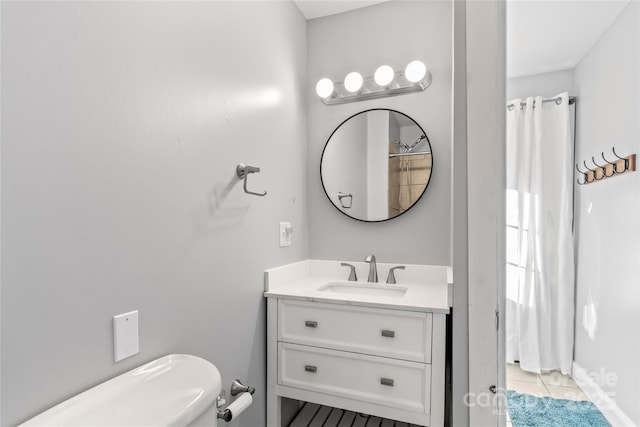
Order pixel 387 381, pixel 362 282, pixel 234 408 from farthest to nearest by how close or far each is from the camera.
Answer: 1. pixel 362 282
2. pixel 387 381
3. pixel 234 408

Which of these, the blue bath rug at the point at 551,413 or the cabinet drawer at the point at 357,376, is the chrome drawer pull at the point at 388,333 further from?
the blue bath rug at the point at 551,413

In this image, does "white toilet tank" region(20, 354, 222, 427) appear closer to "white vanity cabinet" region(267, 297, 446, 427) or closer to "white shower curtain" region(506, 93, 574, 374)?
"white vanity cabinet" region(267, 297, 446, 427)

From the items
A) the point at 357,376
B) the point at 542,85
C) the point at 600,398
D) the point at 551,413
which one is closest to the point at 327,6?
the point at 542,85

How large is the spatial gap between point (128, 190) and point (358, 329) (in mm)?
1017

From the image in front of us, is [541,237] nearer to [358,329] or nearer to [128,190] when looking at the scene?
[358,329]

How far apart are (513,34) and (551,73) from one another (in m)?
0.67

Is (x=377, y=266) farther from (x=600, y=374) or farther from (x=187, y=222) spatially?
(x=600, y=374)

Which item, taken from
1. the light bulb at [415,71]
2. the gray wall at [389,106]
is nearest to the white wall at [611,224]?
the gray wall at [389,106]

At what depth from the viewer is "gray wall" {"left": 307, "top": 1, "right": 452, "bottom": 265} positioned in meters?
1.78

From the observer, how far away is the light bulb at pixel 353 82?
1.88 m

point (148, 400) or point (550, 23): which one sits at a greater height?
point (550, 23)

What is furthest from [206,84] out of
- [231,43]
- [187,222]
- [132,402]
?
[132,402]

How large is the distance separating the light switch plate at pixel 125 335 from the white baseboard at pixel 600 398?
2431 mm

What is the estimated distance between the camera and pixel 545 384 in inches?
90.0
